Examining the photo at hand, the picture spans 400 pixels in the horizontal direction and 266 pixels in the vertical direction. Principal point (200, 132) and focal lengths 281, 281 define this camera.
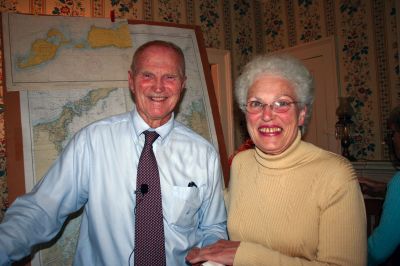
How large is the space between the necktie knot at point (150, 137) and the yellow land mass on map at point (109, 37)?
2.34 feet

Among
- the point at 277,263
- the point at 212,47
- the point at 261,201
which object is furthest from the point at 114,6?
the point at 277,263

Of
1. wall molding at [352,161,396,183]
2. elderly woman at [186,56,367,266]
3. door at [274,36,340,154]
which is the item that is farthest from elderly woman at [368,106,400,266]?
door at [274,36,340,154]

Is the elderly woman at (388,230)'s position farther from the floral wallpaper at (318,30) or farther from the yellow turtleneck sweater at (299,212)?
the floral wallpaper at (318,30)

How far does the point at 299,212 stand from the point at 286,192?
0.10m

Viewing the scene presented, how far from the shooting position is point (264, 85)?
120cm

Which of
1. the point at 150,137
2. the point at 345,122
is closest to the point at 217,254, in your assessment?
the point at 150,137

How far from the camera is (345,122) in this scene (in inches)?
129

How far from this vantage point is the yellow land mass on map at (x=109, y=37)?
1715 millimetres

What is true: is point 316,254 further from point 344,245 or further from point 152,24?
point 152,24

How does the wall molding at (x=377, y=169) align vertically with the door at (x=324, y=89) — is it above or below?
below

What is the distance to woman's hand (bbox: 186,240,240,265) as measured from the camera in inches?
42.1

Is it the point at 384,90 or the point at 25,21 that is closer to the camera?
the point at 25,21

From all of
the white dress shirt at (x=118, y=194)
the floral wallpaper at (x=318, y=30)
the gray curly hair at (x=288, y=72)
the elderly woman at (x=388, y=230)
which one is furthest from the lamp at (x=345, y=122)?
the white dress shirt at (x=118, y=194)

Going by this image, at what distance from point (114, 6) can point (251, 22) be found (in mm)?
2020
